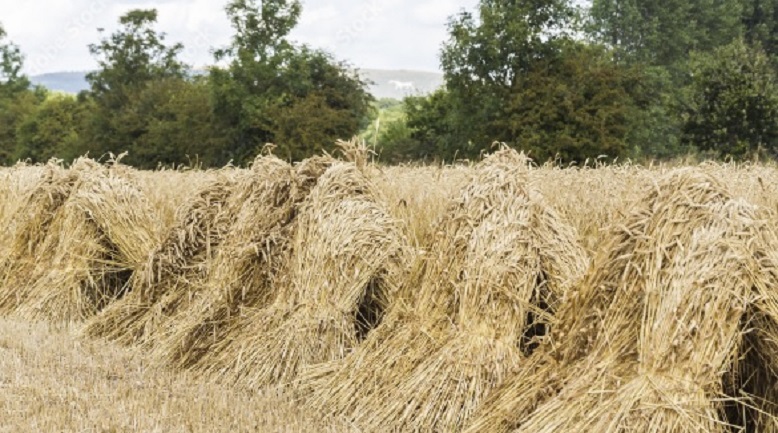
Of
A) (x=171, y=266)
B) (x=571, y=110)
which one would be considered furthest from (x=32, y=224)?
(x=571, y=110)

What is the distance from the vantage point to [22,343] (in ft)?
26.6

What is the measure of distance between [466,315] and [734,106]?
29717mm

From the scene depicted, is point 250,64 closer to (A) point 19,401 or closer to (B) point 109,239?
(B) point 109,239

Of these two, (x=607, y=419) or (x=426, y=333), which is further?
(x=426, y=333)

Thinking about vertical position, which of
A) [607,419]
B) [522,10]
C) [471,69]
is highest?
[522,10]

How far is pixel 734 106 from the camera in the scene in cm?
3250

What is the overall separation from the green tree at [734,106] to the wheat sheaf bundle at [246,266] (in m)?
27.0

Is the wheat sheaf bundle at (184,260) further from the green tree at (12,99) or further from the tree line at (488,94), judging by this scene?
the green tree at (12,99)

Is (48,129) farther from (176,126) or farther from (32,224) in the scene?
(32,224)

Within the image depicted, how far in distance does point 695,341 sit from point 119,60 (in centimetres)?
5922

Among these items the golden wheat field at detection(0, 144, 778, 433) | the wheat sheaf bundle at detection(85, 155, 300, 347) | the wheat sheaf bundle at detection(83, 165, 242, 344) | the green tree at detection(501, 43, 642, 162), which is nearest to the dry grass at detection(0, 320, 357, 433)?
the golden wheat field at detection(0, 144, 778, 433)

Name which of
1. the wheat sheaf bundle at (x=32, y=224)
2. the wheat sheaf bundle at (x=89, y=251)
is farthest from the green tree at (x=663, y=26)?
the wheat sheaf bundle at (x=89, y=251)

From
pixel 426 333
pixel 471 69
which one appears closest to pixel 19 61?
pixel 471 69

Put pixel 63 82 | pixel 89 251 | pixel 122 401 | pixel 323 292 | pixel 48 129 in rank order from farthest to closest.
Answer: pixel 63 82 < pixel 48 129 < pixel 89 251 < pixel 323 292 < pixel 122 401
